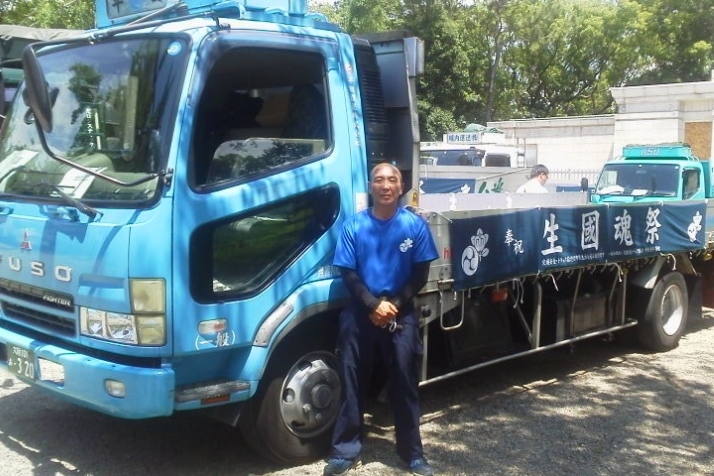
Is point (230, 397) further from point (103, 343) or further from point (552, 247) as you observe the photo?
point (552, 247)

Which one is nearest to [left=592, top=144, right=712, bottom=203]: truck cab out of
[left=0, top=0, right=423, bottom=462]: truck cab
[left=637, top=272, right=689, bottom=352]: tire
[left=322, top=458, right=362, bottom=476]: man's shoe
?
[left=637, top=272, right=689, bottom=352]: tire

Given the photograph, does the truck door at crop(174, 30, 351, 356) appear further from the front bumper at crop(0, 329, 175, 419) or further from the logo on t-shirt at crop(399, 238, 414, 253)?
the logo on t-shirt at crop(399, 238, 414, 253)

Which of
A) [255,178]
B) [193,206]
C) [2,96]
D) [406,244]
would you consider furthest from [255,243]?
[2,96]

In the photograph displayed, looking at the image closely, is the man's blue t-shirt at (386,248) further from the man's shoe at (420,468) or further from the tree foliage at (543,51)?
the tree foliage at (543,51)

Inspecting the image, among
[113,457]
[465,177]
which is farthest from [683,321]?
[465,177]

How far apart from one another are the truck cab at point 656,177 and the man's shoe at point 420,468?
9.29 metres

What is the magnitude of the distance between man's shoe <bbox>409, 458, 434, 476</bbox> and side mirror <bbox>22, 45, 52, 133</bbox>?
9.11 feet

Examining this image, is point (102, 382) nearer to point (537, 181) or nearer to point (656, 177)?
point (537, 181)

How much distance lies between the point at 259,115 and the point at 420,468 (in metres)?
2.28

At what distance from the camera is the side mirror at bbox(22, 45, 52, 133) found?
4.02m

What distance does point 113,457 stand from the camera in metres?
5.09

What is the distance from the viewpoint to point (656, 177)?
1341cm

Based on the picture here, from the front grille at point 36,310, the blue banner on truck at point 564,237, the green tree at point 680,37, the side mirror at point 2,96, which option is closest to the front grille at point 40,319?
the front grille at point 36,310

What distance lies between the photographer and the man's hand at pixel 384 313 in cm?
461
